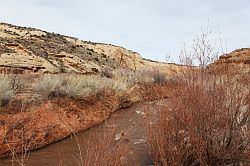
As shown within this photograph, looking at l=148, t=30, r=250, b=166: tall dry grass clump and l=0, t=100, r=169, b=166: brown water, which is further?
l=0, t=100, r=169, b=166: brown water

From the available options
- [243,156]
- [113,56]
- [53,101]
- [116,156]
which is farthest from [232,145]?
[113,56]

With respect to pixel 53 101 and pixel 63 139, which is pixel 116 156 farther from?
pixel 53 101

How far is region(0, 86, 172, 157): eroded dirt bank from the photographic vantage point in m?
6.91

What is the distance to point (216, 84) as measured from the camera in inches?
179

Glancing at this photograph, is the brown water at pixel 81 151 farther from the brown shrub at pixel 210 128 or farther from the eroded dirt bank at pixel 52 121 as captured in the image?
the brown shrub at pixel 210 128

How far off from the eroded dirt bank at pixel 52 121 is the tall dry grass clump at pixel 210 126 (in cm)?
111

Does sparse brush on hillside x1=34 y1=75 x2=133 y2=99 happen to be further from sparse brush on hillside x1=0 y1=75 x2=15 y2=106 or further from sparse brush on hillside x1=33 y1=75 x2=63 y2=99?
sparse brush on hillside x1=0 y1=75 x2=15 y2=106

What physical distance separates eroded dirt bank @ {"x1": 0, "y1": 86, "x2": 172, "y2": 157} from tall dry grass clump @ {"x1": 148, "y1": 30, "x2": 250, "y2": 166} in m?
1.11

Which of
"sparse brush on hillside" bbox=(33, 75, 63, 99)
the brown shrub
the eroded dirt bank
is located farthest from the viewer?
"sparse brush on hillside" bbox=(33, 75, 63, 99)

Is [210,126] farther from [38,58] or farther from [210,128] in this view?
[38,58]

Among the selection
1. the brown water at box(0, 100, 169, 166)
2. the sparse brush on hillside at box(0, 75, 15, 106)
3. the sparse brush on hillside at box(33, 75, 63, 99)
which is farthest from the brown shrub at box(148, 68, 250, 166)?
the sparse brush on hillside at box(33, 75, 63, 99)

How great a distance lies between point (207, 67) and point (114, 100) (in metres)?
7.14

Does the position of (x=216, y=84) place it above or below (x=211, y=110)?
above

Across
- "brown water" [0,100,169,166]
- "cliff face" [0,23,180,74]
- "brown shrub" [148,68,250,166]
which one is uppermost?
"cliff face" [0,23,180,74]
